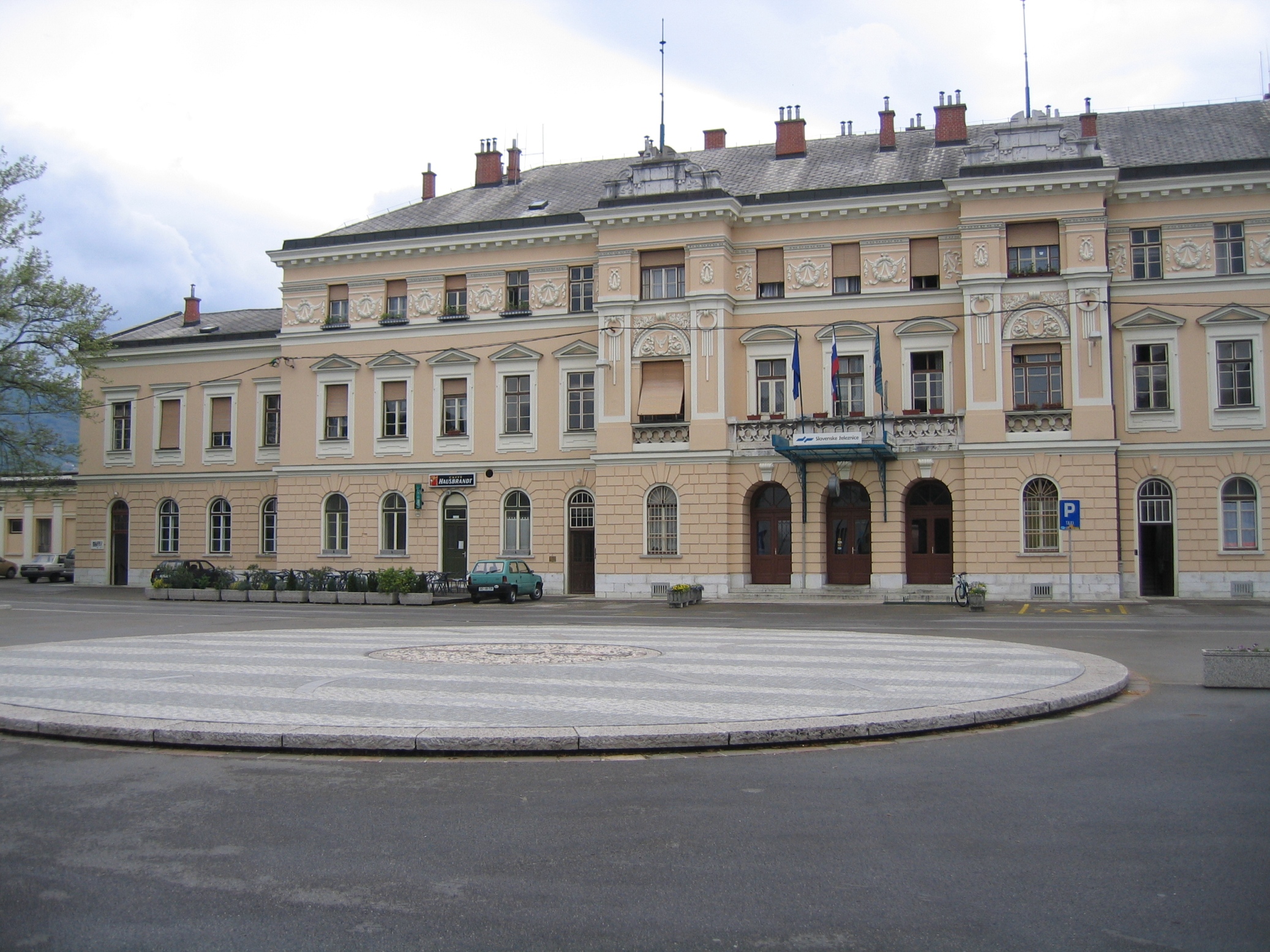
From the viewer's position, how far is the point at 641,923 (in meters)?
5.18

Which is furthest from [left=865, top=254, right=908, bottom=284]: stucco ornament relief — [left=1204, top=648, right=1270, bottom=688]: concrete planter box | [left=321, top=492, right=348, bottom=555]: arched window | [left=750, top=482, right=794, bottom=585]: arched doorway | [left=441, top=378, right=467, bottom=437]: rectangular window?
[left=1204, top=648, right=1270, bottom=688]: concrete planter box

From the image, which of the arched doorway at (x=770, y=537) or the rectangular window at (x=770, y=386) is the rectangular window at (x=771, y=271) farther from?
the arched doorway at (x=770, y=537)

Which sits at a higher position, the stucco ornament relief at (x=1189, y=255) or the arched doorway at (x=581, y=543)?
the stucco ornament relief at (x=1189, y=255)

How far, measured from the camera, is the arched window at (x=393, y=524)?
40438 millimetres

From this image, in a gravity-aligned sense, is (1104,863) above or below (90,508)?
below

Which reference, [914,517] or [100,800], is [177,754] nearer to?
[100,800]

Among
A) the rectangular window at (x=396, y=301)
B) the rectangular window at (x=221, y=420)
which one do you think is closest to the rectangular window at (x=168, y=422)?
the rectangular window at (x=221, y=420)

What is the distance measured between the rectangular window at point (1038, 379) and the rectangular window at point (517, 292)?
1734cm

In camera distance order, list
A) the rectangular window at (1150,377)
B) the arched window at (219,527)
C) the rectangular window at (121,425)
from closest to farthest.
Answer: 1. the rectangular window at (1150,377)
2. the arched window at (219,527)
3. the rectangular window at (121,425)

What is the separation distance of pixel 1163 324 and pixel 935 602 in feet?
37.5

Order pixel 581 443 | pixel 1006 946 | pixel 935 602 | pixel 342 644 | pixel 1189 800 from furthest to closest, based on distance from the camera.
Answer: pixel 581 443, pixel 935 602, pixel 342 644, pixel 1189 800, pixel 1006 946

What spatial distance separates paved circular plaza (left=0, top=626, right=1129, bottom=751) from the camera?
948 centimetres

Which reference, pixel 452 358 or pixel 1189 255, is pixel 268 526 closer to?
pixel 452 358

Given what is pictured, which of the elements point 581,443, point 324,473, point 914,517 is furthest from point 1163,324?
point 324,473
